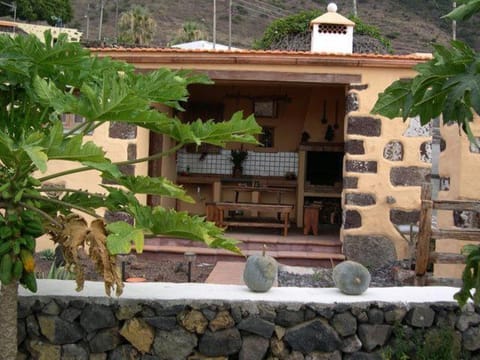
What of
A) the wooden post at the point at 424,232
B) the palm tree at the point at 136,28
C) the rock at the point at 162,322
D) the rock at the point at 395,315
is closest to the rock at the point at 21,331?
the rock at the point at 162,322

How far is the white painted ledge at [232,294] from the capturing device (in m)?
3.98

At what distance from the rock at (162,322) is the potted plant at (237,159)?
7.97 metres

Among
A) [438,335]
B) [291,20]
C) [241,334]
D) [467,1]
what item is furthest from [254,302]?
[291,20]

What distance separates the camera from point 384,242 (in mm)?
8672

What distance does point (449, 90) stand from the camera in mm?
A: 2049

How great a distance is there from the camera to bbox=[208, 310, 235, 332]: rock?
12.9 ft

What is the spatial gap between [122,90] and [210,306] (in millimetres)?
1742

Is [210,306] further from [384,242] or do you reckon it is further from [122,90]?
[384,242]

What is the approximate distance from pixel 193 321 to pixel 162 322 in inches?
8.0

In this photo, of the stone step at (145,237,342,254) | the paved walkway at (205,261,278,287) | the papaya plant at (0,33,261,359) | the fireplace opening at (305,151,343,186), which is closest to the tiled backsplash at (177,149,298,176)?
the fireplace opening at (305,151,343,186)

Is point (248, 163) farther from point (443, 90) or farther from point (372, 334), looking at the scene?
point (443, 90)

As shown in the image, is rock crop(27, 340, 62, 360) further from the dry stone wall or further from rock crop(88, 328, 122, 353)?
rock crop(88, 328, 122, 353)

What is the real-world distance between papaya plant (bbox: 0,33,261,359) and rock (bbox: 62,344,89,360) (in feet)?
1.99

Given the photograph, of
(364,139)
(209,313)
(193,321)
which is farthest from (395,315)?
(364,139)
